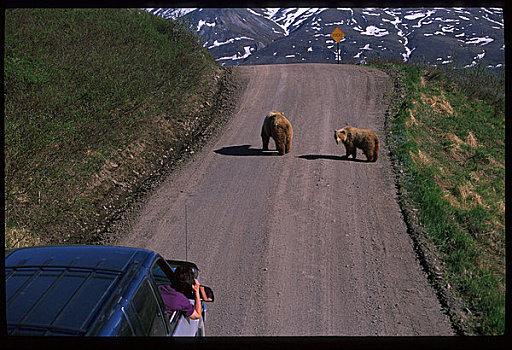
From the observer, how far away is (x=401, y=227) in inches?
293

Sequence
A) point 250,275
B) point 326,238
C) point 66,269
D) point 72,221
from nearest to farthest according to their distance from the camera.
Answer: point 66,269
point 250,275
point 326,238
point 72,221

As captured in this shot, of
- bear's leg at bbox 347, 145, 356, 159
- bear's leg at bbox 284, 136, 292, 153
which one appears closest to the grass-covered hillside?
bear's leg at bbox 284, 136, 292, 153

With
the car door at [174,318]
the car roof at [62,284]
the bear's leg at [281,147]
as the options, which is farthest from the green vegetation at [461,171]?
the car roof at [62,284]

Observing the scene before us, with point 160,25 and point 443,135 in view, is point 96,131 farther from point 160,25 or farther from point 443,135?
point 443,135

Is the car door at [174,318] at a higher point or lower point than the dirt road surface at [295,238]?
higher

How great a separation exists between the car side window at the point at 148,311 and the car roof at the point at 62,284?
158mm

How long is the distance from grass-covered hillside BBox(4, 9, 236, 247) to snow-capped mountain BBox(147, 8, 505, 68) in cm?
352

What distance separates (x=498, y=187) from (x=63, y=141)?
13070 millimetres

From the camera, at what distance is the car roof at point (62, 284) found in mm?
2289

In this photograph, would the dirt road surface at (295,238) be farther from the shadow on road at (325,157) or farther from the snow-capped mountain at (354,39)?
the snow-capped mountain at (354,39)

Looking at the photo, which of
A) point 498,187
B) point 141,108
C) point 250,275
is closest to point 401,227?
point 250,275

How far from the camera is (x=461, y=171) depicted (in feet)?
44.0

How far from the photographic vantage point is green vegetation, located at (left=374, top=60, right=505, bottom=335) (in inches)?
239
